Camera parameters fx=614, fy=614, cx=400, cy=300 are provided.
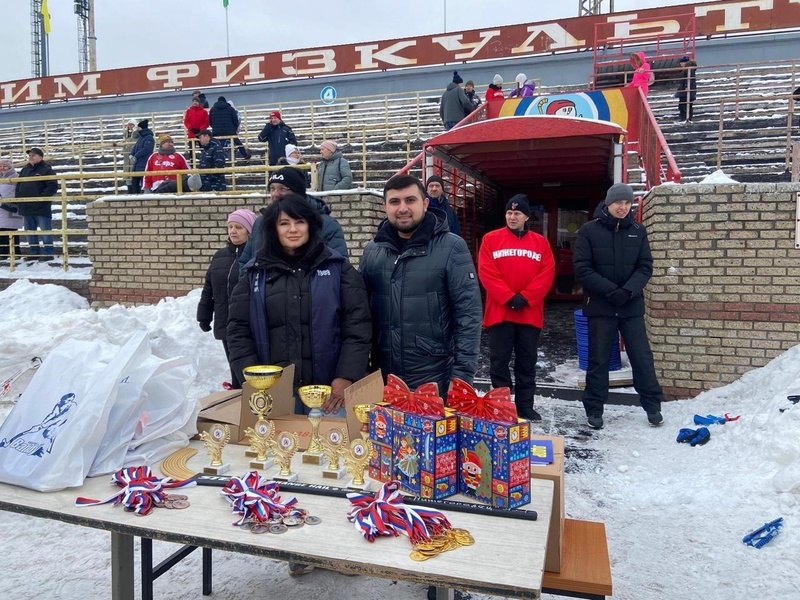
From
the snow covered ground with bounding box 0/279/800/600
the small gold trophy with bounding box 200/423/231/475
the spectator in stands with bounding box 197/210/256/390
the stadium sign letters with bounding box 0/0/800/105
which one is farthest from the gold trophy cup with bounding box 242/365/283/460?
the stadium sign letters with bounding box 0/0/800/105

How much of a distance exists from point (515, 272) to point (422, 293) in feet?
7.49

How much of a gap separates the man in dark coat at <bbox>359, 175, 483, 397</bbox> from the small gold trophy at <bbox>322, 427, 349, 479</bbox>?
955mm

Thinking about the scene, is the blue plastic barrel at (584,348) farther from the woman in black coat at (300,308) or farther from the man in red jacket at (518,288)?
the woman in black coat at (300,308)

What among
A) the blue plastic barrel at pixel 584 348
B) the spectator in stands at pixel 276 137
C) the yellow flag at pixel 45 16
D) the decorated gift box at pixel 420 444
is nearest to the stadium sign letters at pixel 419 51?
the yellow flag at pixel 45 16

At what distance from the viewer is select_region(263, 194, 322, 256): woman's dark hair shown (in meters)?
2.87

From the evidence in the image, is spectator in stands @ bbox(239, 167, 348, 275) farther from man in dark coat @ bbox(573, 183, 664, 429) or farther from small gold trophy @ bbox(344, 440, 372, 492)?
man in dark coat @ bbox(573, 183, 664, 429)

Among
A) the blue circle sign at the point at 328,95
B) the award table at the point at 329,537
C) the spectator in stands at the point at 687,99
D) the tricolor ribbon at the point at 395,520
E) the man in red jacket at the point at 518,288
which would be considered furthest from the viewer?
the blue circle sign at the point at 328,95

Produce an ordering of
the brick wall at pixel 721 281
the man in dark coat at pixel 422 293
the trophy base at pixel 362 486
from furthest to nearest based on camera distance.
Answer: the brick wall at pixel 721 281, the man in dark coat at pixel 422 293, the trophy base at pixel 362 486

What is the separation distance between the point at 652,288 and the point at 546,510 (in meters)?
4.62

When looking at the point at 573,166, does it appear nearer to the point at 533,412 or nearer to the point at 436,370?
the point at 533,412

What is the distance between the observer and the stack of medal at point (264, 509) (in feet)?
5.99

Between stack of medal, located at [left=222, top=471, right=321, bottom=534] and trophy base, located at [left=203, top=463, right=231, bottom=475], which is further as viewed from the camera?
trophy base, located at [left=203, top=463, right=231, bottom=475]

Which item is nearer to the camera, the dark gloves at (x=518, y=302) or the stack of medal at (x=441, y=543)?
the stack of medal at (x=441, y=543)

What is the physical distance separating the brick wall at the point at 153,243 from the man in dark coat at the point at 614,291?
436 cm
